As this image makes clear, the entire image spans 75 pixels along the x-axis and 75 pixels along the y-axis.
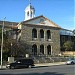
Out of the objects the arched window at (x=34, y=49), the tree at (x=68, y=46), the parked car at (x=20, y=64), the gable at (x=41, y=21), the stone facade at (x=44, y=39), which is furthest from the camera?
the tree at (x=68, y=46)

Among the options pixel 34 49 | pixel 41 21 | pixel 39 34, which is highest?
pixel 41 21

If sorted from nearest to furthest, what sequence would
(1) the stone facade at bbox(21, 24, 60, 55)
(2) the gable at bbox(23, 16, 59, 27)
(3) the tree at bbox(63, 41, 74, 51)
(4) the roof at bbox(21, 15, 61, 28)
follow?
(1) the stone facade at bbox(21, 24, 60, 55) < (4) the roof at bbox(21, 15, 61, 28) < (2) the gable at bbox(23, 16, 59, 27) < (3) the tree at bbox(63, 41, 74, 51)

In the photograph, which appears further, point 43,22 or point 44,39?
point 43,22

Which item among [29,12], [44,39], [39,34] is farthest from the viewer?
[29,12]

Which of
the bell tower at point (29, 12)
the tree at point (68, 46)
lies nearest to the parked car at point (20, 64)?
the tree at point (68, 46)

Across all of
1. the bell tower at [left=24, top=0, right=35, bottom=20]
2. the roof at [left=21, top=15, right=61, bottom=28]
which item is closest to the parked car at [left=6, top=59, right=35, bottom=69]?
the roof at [left=21, top=15, right=61, bottom=28]

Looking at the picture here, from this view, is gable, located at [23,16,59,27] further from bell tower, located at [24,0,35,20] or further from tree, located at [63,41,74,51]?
bell tower, located at [24,0,35,20]

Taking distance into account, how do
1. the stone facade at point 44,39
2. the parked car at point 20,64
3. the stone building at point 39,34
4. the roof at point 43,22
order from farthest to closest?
the roof at point 43,22, the stone building at point 39,34, the stone facade at point 44,39, the parked car at point 20,64

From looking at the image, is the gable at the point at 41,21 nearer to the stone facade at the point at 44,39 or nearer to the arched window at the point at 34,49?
the stone facade at the point at 44,39

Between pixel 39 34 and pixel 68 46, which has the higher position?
pixel 39 34

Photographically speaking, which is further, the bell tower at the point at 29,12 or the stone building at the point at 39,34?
the bell tower at the point at 29,12

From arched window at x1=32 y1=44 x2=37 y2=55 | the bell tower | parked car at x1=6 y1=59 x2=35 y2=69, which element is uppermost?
the bell tower

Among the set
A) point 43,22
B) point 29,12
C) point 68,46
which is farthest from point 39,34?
point 29,12

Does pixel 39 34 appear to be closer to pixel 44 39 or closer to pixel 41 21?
pixel 44 39
